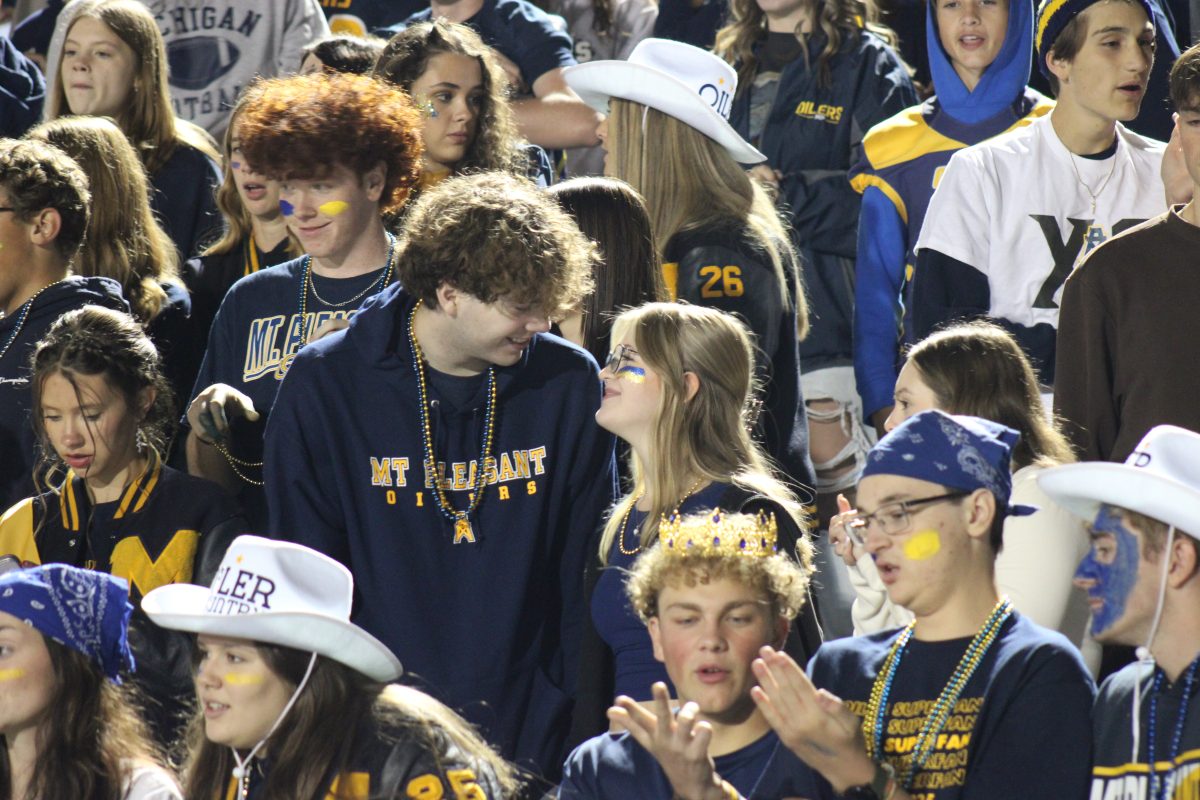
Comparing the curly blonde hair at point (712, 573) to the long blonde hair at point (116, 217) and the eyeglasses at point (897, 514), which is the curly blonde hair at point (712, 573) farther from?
the long blonde hair at point (116, 217)

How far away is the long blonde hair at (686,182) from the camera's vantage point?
5715 millimetres

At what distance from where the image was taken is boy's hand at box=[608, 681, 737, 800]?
3.48 metres

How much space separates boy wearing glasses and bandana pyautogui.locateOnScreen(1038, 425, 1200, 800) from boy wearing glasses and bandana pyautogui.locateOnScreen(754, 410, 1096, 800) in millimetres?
70

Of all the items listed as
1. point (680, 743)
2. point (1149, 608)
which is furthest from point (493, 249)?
point (1149, 608)

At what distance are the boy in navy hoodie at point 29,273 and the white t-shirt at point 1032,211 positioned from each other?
2.66 m

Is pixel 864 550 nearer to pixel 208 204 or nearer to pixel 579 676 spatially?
pixel 579 676

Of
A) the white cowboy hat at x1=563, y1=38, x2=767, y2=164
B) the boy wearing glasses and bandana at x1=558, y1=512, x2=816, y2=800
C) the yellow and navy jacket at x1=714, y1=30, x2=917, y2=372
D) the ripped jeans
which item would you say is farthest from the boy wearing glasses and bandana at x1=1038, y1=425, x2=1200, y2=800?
the yellow and navy jacket at x1=714, y1=30, x2=917, y2=372

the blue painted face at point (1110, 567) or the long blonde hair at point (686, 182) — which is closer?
the blue painted face at point (1110, 567)

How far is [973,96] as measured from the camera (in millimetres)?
6500

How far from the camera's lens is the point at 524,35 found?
25.2 feet

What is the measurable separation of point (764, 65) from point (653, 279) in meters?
2.16

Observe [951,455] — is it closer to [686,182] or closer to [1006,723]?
[1006,723]

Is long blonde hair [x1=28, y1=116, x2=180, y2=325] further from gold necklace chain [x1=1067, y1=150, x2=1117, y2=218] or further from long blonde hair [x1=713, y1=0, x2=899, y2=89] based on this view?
gold necklace chain [x1=1067, y1=150, x2=1117, y2=218]

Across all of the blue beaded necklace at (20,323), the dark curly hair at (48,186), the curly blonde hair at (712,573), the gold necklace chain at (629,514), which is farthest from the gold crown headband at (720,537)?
the dark curly hair at (48,186)
